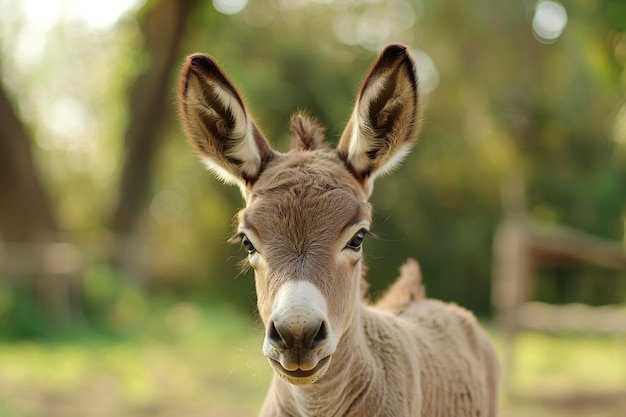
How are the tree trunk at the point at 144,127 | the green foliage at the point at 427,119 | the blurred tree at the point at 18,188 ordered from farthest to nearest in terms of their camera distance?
the green foliage at the point at 427,119, the tree trunk at the point at 144,127, the blurred tree at the point at 18,188

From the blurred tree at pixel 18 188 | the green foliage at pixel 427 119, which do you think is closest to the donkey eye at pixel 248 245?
the blurred tree at pixel 18 188

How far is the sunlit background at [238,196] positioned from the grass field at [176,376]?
0.28 feet

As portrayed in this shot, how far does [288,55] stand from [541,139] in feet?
26.6

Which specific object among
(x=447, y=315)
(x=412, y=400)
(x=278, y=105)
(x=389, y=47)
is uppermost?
(x=278, y=105)

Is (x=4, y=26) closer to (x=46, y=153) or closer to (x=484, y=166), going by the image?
(x=46, y=153)

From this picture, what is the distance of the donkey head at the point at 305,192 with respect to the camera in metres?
3.59

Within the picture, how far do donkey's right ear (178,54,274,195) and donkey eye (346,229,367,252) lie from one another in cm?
72

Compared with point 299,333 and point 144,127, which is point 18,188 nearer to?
point 144,127

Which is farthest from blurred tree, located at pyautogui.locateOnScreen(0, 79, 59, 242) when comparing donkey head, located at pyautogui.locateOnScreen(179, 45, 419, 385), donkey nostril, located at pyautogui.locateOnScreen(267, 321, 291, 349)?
donkey nostril, located at pyautogui.locateOnScreen(267, 321, 291, 349)

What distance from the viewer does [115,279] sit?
1834cm

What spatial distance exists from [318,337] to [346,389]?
32.7 inches

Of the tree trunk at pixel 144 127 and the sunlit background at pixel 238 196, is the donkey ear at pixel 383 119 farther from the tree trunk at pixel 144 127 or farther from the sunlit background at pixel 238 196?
the tree trunk at pixel 144 127

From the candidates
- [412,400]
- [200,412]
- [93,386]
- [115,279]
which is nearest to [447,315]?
[412,400]

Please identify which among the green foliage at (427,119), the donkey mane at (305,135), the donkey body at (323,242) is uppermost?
the green foliage at (427,119)
